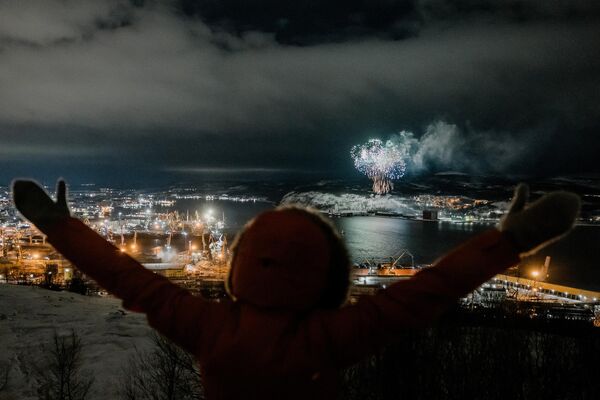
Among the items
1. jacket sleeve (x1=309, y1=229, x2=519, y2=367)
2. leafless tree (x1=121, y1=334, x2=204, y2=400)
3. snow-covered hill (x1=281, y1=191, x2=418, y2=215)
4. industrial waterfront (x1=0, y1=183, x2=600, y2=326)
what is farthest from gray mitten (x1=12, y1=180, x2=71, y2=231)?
snow-covered hill (x1=281, y1=191, x2=418, y2=215)

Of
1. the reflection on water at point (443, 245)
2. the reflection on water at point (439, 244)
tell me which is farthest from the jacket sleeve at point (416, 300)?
the reflection on water at point (439, 244)

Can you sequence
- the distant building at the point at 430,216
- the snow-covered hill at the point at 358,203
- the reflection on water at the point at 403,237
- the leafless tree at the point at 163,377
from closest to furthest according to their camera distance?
the leafless tree at the point at 163,377
the reflection on water at the point at 403,237
the distant building at the point at 430,216
the snow-covered hill at the point at 358,203

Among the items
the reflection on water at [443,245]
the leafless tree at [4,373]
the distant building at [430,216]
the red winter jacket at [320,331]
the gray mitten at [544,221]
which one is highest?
the gray mitten at [544,221]

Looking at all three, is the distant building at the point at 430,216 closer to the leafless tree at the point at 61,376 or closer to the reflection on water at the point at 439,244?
the reflection on water at the point at 439,244

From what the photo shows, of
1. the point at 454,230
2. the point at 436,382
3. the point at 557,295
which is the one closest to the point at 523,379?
the point at 436,382

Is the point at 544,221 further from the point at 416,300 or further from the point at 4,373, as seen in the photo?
the point at 4,373

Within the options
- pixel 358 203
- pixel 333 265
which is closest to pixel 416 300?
pixel 333 265

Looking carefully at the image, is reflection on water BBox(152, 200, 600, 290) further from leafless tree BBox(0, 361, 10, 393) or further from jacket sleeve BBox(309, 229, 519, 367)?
jacket sleeve BBox(309, 229, 519, 367)
